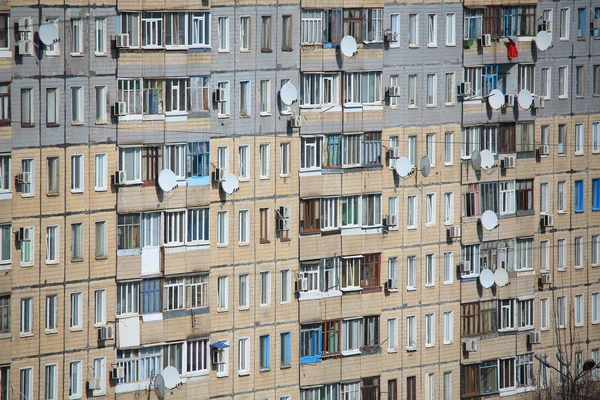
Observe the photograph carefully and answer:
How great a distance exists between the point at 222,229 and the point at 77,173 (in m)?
6.47

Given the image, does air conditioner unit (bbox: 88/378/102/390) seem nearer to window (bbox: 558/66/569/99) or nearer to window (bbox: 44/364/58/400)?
window (bbox: 44/364/58/400)

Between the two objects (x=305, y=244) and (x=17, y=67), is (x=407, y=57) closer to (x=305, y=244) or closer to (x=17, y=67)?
(x=305, y=244)

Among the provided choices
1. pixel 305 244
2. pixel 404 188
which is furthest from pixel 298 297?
pixel 404 188

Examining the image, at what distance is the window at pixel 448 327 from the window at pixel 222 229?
11196 millimetres

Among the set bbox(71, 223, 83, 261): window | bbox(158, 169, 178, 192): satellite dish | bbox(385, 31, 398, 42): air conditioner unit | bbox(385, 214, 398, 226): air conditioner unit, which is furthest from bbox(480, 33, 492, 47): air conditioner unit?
bbox(71, 223, 83, 261): window

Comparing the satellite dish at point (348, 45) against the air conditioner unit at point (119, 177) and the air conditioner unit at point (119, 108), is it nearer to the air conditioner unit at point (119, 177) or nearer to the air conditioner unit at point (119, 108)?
the air conditioner unit at point (119, 108)

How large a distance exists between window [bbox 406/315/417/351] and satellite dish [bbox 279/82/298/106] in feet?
35.1

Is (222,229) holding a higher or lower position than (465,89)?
lower

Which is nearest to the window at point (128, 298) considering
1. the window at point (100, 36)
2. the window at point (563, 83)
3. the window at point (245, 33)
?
the window at point (100, 36)

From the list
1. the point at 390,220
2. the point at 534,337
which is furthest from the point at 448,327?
the point at 390,220

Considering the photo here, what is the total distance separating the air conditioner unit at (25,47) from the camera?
57219 millimetres

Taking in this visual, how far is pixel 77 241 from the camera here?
60.0m

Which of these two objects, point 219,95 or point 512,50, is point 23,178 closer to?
point 219,95

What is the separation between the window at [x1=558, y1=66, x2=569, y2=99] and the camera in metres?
72.9
